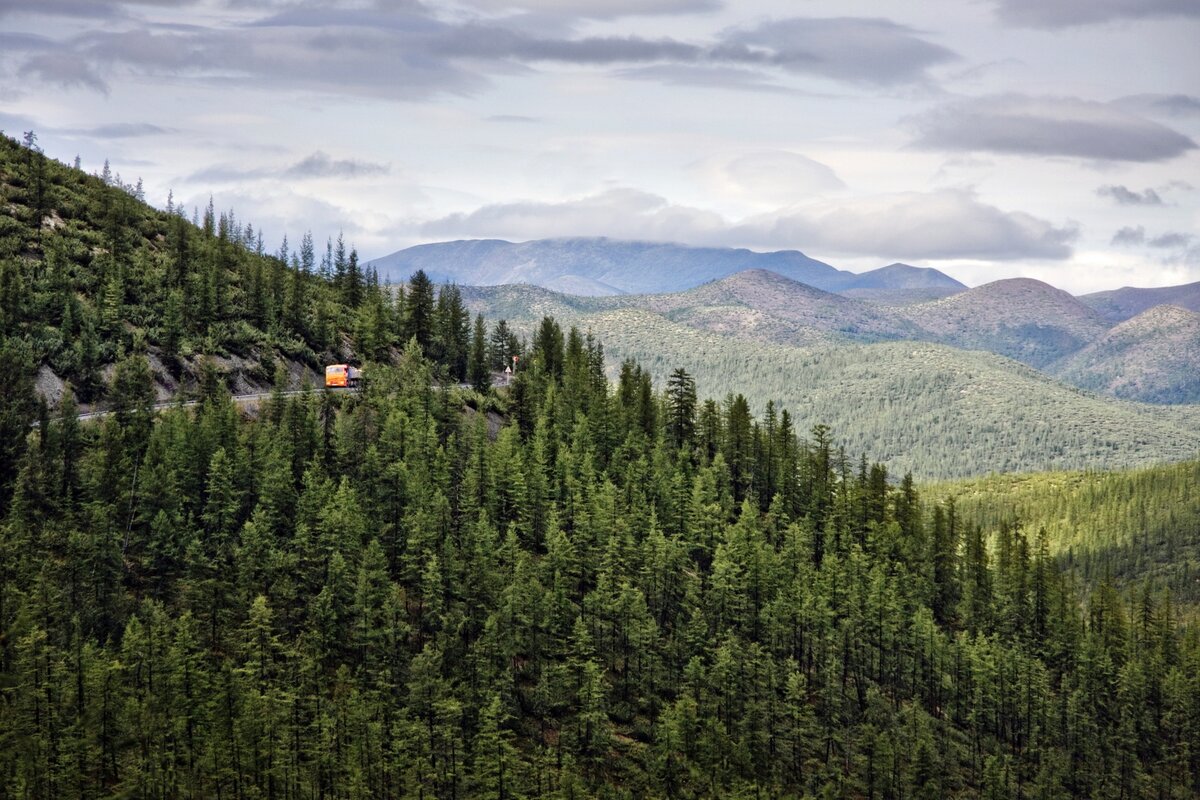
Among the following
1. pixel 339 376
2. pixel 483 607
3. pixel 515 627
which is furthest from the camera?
pixel 339 376

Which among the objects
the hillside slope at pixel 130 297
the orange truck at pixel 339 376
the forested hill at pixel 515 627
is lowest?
the forested hill at pixel 515 627

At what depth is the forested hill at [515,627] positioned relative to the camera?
78.1 m

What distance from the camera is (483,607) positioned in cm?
9912

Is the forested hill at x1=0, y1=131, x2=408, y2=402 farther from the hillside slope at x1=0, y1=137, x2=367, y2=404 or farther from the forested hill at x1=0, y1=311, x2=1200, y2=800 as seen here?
the forested hill at x1=0, y1=311, x2=1200, y2=800

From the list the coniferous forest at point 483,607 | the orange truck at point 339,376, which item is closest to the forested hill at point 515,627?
the coniferous forest at point 483,607

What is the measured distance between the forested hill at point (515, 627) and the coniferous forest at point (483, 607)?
384 millimetres

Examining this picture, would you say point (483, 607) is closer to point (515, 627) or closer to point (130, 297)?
point (515, 627)

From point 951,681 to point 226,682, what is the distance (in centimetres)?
7813

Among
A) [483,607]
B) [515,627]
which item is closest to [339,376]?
[483,607]

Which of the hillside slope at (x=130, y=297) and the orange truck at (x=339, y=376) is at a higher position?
the hillside slope at (x=130, y=297)

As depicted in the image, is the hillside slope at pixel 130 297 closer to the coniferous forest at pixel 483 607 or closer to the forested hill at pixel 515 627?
the coniferous forest at pixel 483 607

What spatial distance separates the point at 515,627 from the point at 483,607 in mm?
3884

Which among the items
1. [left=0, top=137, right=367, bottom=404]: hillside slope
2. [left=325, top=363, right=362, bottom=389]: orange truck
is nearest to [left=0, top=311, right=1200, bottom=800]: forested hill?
[left=325, top=363, right=362, bottom=389]: orange truck

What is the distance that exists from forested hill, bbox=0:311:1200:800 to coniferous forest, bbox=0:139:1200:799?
0.38 meters
